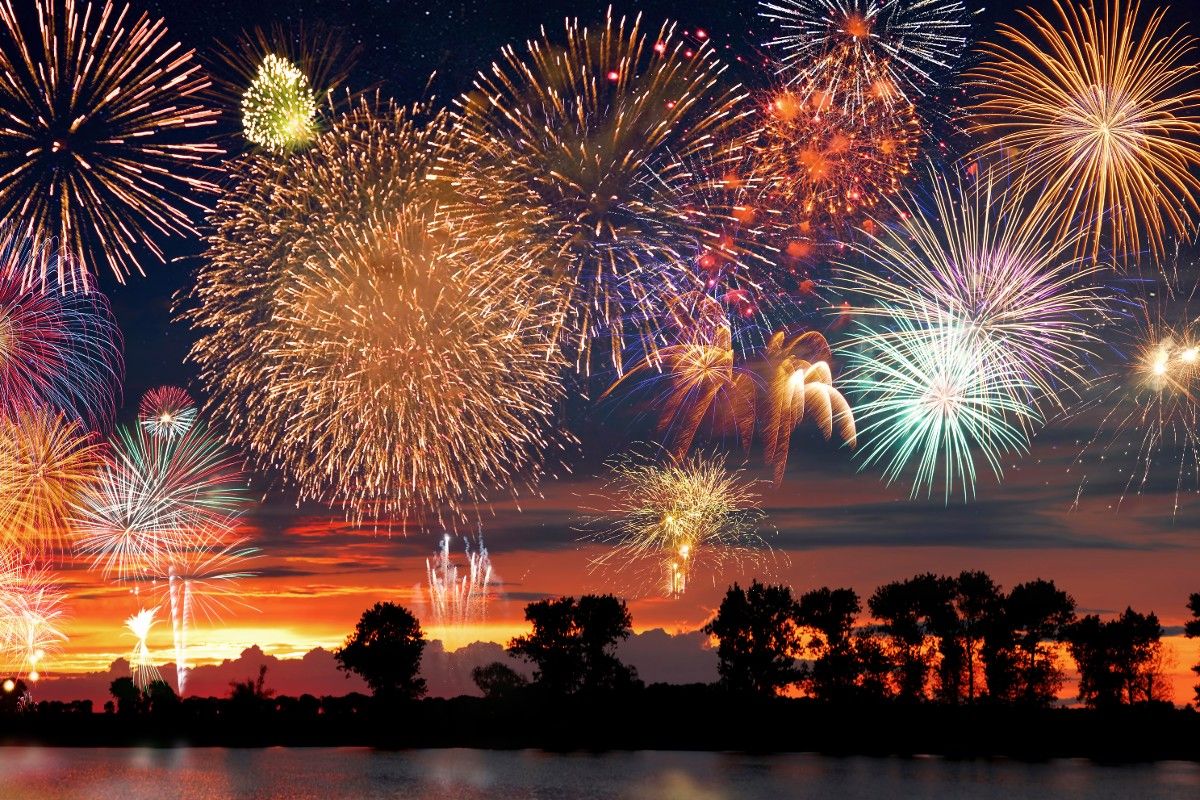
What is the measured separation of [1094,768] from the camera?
126 metres

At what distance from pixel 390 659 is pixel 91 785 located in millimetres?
31226

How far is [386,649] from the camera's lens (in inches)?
5020

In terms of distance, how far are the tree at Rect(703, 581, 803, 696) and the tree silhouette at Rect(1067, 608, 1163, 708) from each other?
27128mm

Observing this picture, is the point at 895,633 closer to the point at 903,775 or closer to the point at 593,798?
the point at 903,775

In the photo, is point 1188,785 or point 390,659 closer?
point 1188,785

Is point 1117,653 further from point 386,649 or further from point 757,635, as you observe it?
point 386,649

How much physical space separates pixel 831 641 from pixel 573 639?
1017 inches

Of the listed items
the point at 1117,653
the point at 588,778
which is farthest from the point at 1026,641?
the point at 588,778

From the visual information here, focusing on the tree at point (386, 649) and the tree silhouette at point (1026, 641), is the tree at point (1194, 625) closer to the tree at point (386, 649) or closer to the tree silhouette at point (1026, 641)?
the tree silhouette at point (1026, 641)

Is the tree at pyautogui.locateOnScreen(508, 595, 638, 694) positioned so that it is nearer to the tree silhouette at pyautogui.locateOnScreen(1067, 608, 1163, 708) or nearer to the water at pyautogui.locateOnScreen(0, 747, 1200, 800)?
the water at pyautogui.locateOnScreen(0, 747, 1200, 800)

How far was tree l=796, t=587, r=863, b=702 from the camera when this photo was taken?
390 feet

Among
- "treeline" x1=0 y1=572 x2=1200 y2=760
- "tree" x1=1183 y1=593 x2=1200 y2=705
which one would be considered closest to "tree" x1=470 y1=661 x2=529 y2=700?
"treeline" x1=0 y1=572 x2=1200 y2=760

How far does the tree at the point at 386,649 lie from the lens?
127m

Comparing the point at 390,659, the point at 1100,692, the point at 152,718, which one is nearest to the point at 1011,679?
the point at 1100,692
